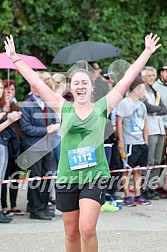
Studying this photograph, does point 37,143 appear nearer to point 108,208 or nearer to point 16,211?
point 16,211

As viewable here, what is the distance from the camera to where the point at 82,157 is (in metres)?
5.43

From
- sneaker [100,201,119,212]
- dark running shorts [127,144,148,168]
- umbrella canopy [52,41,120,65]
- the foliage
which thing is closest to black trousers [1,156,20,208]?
sneaker [100,201,119,212]

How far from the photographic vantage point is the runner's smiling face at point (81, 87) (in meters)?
5.57

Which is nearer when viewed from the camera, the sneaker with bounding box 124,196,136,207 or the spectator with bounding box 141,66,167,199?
the sneaker with bounding box 124,196,136,207

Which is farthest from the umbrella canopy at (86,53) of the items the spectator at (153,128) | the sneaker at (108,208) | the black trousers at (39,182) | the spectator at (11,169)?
the sneaker at (108,208)

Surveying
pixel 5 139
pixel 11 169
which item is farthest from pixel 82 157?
pixel 11 169

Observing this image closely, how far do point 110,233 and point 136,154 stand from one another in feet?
7.30

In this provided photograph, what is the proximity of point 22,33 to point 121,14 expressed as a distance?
2458 mm

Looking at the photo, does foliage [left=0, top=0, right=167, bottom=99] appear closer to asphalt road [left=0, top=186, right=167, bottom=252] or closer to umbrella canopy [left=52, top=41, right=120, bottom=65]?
umbrella canopy [left=52, top=41, right=120, bottom=65]

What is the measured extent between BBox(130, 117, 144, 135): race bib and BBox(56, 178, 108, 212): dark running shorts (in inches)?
157

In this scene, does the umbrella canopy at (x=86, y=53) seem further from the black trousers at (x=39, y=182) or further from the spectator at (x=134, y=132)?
the black trousers at (x=39, y=182)

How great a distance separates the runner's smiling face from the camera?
557 centimetres

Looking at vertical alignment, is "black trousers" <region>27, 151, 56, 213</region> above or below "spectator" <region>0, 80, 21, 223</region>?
below

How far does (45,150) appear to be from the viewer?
27.8 ft
